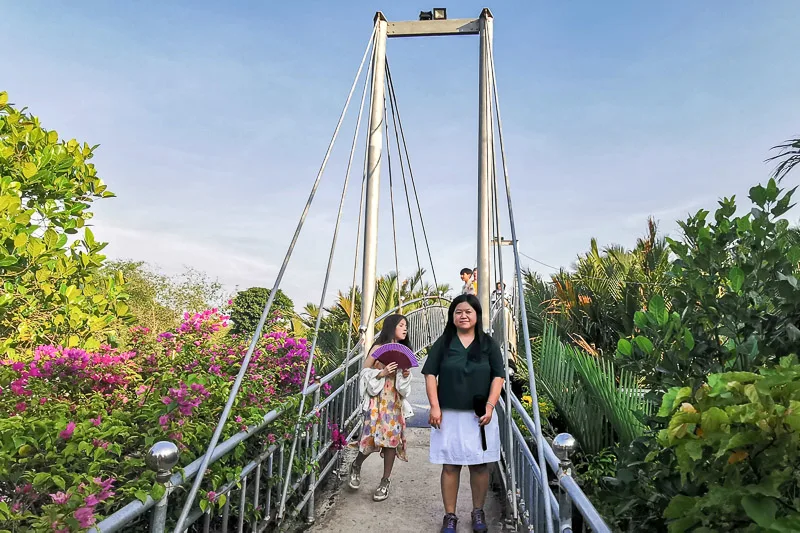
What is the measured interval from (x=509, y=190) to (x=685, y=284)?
1.40m

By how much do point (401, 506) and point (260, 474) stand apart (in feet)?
4.30

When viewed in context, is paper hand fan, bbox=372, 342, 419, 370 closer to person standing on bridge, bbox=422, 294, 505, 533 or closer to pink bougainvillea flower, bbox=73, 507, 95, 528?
person standing on bridge, bbox=422, 294, 505, 533

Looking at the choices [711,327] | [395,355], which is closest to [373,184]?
[395,355]

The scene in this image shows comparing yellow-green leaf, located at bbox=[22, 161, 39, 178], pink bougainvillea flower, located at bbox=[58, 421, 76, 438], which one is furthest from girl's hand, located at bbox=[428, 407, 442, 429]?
yellow-green leaf, located at bbox=[22, 161, 39, 178]

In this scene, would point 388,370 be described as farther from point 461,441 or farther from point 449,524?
point 449,524

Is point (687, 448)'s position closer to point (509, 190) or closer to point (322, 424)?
point (509, 190)

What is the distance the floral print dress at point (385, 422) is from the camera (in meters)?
3.92

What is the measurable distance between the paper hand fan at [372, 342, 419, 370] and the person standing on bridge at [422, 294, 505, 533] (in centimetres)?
49

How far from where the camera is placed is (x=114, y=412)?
2561 mm

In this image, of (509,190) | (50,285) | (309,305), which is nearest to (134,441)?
(50,285)

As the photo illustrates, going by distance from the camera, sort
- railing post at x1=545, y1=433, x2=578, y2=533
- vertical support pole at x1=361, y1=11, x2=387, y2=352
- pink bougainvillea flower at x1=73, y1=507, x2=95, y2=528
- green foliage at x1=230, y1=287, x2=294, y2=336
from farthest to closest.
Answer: green foliage at x1=230, y1=287, x2=294, y2=336
vertical support pole at x1=361, y1=11, x2=387, y2=352
railing post at x1=545, y1=433, x2=578, y2=533
pink bougainvillea flower at x1=73, y1=507, x2=95, y2=528

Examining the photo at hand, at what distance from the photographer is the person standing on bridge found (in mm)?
3225

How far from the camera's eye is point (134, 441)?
2.48m

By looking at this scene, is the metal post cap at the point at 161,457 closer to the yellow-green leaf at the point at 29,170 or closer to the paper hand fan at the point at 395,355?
the paper hand fan at the point at 395,355
